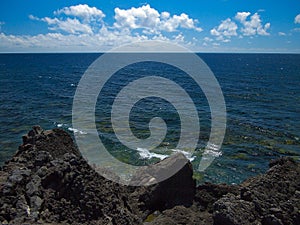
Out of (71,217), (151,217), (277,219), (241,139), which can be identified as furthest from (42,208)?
(241,139)

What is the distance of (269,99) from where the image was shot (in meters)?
62.5

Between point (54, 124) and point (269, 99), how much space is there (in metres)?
45.0

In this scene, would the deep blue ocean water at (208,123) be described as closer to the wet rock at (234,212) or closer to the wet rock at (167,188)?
the wet rock at (167,188)

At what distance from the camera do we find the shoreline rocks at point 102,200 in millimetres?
10398

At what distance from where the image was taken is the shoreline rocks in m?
10.4

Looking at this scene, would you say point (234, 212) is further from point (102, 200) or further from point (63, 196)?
point (63, 196)

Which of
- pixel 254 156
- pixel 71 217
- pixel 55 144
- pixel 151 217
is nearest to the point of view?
pixel 71 217

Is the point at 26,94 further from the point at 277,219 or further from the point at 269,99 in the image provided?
the point at 277,219

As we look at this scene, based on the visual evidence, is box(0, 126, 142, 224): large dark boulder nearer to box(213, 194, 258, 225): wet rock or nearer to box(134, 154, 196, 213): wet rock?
box(134, 154, 196, 213): wet rock

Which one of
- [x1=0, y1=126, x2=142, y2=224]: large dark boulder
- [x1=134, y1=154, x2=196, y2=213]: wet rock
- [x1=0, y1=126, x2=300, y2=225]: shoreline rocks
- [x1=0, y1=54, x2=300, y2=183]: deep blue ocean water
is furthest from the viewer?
[x1=0, y1=54, x2=300, y2=183]: deep blue ocean water

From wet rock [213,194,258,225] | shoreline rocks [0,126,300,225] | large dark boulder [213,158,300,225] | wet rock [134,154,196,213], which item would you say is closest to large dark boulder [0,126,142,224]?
shoreline rocks [0,126,300,225]

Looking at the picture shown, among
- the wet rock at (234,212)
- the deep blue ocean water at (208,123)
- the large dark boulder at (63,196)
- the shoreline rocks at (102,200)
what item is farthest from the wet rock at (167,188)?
the deep blue ocean water at (208,123)

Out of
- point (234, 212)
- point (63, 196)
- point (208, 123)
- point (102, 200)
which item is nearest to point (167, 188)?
point (234, 212)

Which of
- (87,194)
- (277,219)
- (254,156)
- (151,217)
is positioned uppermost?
(87,194)
